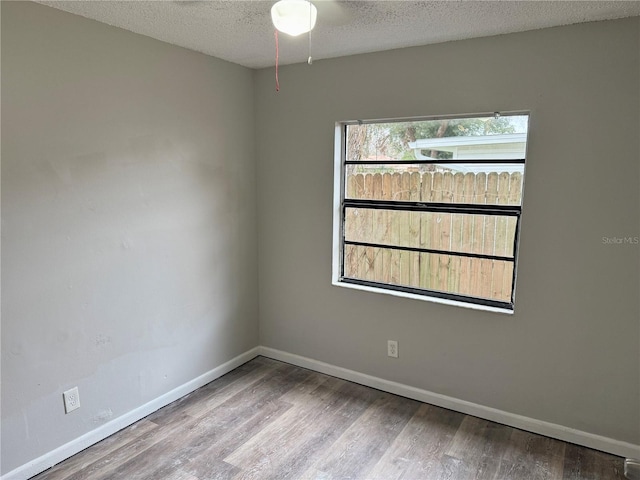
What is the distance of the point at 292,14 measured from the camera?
1.71m

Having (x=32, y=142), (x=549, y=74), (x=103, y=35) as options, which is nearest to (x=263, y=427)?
(x=32, y=142)

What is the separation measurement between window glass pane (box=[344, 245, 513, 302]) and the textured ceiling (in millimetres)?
1344

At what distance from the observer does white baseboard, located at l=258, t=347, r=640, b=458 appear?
7.73 ft

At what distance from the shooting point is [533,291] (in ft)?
8.09

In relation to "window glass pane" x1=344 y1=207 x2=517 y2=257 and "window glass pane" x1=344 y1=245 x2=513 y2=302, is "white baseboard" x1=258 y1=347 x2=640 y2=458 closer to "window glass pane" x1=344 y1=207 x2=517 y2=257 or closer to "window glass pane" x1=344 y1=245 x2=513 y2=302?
"window glass pane" x1=344 y1=245 x2=513 y2=302

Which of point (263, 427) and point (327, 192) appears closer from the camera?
point (263, 427)

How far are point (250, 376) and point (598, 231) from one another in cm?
251

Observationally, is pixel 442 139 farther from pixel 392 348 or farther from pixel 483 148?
pixel 392 348

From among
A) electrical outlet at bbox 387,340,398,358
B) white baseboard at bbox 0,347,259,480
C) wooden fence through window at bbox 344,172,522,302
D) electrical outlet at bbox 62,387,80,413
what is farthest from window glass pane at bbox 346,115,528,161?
electrical outlet at bbox 62,387,80,413

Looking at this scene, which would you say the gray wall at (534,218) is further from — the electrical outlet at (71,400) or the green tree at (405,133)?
the electrical outlet at (71,400)

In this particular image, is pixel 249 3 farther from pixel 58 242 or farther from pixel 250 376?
pixel 250 376

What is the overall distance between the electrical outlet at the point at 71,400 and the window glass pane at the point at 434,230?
1.97m

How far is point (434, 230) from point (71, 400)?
2.37 metres

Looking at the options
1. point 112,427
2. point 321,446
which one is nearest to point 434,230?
point 321,446
